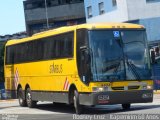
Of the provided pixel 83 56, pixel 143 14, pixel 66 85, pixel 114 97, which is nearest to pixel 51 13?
pixel 143 14

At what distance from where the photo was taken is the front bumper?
62.8ft

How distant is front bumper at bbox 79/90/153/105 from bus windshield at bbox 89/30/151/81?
0.53 meters

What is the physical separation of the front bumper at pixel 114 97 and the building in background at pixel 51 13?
59.7 m

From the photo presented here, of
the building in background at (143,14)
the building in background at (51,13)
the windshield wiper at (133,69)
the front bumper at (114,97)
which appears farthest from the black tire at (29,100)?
the building in background at (51,13)

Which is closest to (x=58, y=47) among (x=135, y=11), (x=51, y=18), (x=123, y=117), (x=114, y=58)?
(x=114, y=58)

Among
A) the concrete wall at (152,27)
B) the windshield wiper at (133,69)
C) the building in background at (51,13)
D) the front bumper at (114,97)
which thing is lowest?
the front bumper at (114,97)

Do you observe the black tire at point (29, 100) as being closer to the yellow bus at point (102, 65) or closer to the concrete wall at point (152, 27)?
the yellow bus at point (102, 65)

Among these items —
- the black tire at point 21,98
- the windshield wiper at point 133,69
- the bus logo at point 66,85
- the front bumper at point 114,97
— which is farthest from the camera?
the black tire at point 21,98

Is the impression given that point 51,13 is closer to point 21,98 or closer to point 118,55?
point 21,98

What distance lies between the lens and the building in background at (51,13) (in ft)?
262

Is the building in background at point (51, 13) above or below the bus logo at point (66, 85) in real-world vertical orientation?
above

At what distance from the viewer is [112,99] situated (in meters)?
19.3

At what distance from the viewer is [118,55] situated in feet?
64.3

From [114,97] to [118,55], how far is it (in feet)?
5.01
